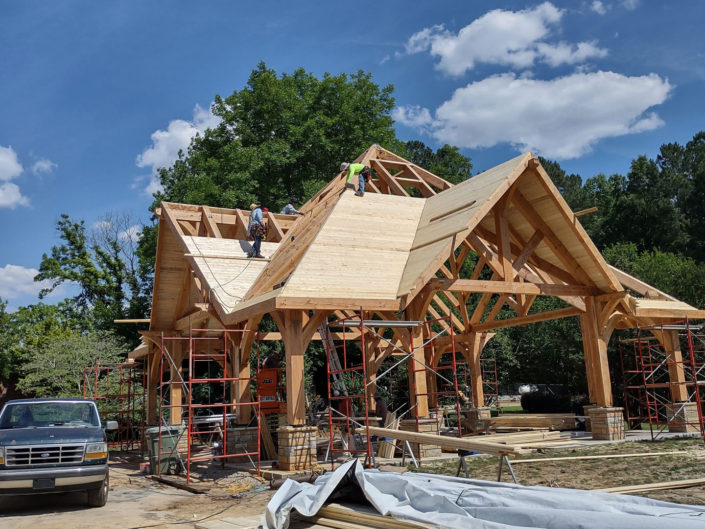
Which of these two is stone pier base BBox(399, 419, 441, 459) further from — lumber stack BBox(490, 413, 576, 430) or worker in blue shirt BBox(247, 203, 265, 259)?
lumber stack BBox(490, 413, 576, 430)

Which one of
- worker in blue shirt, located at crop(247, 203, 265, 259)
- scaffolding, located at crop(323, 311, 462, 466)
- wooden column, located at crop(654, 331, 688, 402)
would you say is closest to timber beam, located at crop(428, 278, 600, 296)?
scaffolding, located at crop(323, 311, 462, 466)

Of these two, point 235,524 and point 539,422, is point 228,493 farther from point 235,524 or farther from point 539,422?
point 539,422

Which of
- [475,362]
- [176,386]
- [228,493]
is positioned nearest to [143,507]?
[228,493]

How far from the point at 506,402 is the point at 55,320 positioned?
28854mm

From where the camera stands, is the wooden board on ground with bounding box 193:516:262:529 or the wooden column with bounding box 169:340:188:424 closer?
the wooden board on ground with bounding box 193:516:262:529

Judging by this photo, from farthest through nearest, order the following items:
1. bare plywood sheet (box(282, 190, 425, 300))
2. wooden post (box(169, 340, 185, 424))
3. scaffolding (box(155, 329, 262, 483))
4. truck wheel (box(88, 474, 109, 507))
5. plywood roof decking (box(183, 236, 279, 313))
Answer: wooden post (box(169, 340, 185, 424)), plywood roof decking (box(183, 236, 279, 313)), scaffolding (box(155, 329, 262, 483)), bare plywood sheet (box(282, 190, 425, 300)), truck wheel (box(88, 474, 109, 507))

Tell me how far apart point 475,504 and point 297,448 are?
21.3ft

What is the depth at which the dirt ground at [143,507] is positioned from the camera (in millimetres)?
8180

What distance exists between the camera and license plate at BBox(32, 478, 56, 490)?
29.1 ft

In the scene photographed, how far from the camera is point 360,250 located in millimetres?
13781

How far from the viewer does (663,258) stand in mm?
29656

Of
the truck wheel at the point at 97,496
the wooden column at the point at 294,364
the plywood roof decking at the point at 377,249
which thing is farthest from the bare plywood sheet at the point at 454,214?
the truck wheel at the point at 97,496

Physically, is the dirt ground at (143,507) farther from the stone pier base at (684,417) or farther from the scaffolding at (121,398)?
the stone pier base at (684,417)

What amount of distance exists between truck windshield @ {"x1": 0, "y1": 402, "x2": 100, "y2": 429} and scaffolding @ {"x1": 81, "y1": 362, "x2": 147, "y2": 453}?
10639 millimetres
